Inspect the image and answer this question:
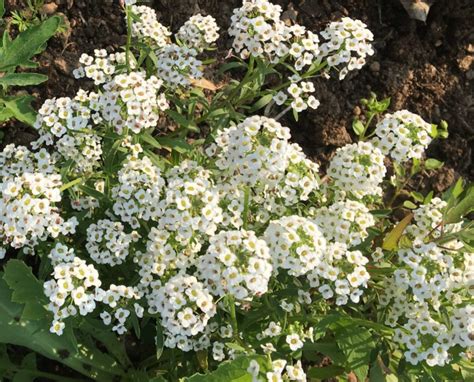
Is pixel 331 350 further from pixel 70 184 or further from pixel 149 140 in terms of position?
pixel 70 184

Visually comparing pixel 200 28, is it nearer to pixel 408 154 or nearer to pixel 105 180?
pixel 105 180

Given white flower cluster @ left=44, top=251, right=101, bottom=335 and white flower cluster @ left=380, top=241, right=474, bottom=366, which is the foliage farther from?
white flower cluster @ left=380, top=241, right=474, bottom=366

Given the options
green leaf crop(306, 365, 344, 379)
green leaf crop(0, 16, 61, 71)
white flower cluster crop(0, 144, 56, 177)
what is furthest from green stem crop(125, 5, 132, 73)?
green leaf crop(306, 365, 344, 379)

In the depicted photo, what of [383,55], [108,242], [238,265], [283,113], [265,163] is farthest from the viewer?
[383,55]

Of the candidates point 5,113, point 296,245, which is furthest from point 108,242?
point 5,113

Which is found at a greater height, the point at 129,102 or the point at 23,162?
the point at 129,102

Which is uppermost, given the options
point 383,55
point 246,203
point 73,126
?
point 73,126

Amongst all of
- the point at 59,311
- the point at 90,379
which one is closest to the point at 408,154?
the point at 59,311
